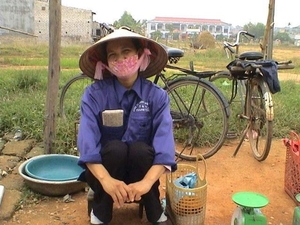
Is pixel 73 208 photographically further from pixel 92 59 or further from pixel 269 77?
pixel 269 77

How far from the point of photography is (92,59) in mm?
2238

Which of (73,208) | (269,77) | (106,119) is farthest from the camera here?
(269,77)

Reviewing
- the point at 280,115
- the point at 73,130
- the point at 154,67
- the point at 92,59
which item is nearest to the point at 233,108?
the point at 280,115

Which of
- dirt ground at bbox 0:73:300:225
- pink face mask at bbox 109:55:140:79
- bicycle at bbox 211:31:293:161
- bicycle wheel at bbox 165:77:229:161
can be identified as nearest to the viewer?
pink face mask at bbox 109:55:140:79

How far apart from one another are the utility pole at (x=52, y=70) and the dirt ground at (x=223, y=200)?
676 mm

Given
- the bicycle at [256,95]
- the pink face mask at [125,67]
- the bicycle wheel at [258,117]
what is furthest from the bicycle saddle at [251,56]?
Result: the pink face mask at [125,67]

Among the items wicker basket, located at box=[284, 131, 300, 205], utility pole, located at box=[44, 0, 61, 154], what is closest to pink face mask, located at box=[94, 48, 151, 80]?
utility pole, located at box=[44, 0, 61, 154]

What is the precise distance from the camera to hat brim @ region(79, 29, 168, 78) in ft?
6.85

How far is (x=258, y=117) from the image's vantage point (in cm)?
349

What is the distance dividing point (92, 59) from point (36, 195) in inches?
43.5

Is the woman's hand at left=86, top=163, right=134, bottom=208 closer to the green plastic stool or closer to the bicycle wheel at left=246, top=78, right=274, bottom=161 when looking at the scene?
the green plastic stool

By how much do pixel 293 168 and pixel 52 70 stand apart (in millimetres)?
2030

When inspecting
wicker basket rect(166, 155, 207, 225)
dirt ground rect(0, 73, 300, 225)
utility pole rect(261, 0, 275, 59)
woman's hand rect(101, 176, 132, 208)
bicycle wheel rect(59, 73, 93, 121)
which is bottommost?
dirt ground rect(0, 73, 300, 225)

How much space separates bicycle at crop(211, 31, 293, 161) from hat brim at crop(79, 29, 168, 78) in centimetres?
114
